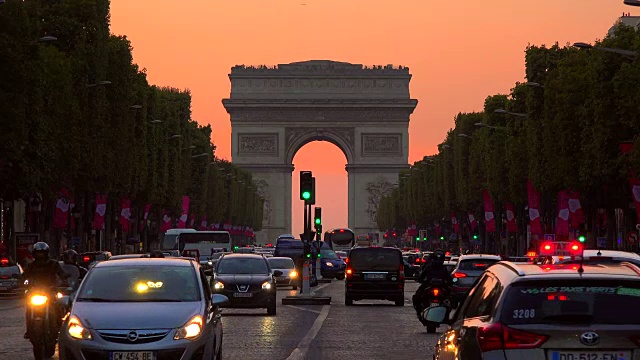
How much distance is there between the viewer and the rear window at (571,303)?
10094 mm

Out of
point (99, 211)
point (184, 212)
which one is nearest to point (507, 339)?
point (99, 211)

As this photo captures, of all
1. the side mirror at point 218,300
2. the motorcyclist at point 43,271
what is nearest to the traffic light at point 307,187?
the motorcyclist at point 43,271

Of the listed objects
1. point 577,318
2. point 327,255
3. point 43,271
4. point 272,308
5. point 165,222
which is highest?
point 165,222

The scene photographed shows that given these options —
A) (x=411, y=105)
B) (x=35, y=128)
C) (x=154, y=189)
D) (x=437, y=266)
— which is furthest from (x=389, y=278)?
(x=411, y=105)

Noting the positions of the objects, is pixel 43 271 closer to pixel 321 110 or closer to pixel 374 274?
pixel 374 274

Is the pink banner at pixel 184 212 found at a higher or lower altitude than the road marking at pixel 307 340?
higher

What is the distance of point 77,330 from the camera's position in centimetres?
1661

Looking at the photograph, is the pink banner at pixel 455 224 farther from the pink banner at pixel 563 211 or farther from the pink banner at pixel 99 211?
the pink banner at pixel 563 211

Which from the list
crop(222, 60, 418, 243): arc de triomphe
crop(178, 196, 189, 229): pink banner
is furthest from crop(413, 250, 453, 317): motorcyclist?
crop(222, 60, 418, 243): arc de triomphe

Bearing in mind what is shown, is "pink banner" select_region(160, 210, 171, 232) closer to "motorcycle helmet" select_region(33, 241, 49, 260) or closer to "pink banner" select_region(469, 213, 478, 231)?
"pink banner" select_region(469, 213, 478, 231)

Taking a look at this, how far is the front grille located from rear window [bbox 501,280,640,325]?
6.76 meters

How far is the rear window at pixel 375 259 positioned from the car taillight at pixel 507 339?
36.0 meters

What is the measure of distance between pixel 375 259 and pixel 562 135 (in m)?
22.4

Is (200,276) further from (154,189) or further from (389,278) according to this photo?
(154,189)
